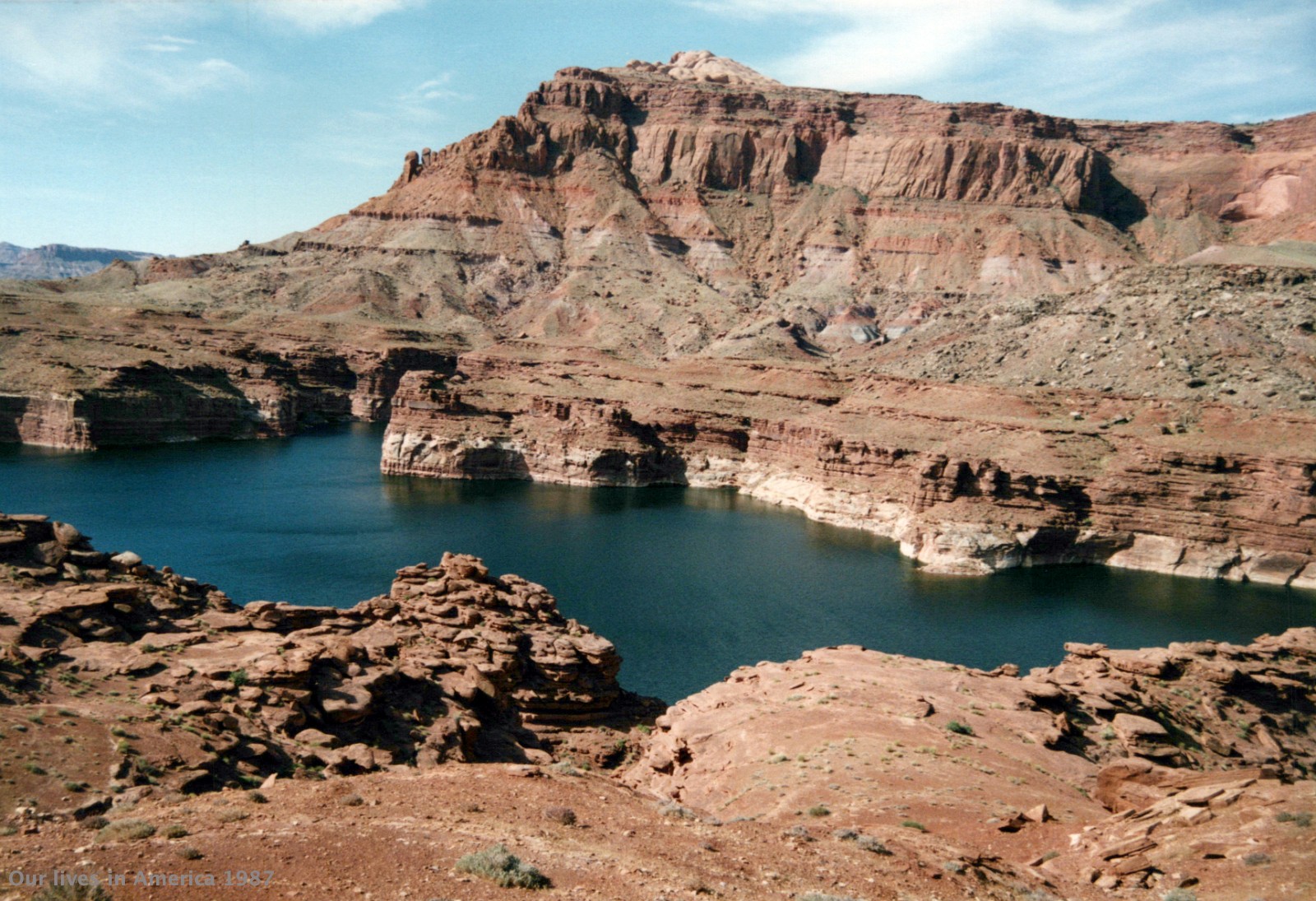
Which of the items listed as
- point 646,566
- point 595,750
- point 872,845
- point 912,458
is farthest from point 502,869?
point 912,458

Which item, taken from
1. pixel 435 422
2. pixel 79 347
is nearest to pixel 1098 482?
pixel 435 422

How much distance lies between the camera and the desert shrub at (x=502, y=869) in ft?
49.8

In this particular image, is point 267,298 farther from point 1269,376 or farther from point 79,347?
point 1269,376

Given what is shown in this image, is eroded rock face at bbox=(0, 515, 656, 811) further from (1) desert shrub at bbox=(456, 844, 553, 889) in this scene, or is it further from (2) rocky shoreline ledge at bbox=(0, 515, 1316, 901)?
(1) desert shrub at bbox=(456, 844, 553, 889)

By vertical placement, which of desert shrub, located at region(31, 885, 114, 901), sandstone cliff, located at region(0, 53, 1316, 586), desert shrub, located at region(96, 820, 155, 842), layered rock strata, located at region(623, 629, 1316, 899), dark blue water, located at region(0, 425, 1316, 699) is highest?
sandstone cliff, located at region(0, 53, 1316, 586)

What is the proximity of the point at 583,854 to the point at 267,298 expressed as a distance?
185443mm

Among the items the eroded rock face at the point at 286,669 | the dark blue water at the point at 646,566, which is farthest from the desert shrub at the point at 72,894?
the dark blue water at the point at 646,566

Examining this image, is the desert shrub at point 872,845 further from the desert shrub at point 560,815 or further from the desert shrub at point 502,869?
the desert shrub at point 502,869

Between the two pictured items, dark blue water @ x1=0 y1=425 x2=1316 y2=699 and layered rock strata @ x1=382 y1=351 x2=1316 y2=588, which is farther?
layered rock strata @ x1=382 y1=351 x2=1316 y2=588

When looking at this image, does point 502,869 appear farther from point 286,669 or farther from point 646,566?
point 646,566

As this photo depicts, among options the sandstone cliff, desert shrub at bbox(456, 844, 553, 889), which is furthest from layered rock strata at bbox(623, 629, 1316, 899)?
the sandstone cliff

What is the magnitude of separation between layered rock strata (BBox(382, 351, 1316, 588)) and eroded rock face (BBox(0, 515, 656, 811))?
4346cm

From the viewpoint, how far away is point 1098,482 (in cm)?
7531

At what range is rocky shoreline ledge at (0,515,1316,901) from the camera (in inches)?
696
